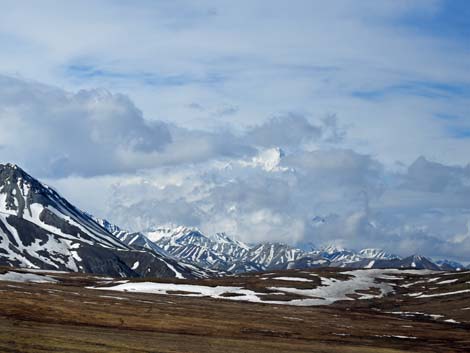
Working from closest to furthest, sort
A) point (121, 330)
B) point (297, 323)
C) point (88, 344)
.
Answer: point (88, 344), point (121, 330), point (297, 323)

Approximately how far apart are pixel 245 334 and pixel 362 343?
49.1ft

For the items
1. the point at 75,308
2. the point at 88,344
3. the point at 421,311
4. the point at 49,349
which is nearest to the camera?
the point at 49,349

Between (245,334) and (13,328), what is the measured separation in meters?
32.1

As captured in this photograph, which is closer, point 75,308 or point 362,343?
point 362,343

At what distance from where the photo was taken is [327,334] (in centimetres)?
10275

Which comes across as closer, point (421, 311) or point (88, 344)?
point (88, 344)

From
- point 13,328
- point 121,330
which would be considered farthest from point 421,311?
point 13,328

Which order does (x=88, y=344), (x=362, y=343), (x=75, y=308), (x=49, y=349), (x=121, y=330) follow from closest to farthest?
(x=49, y=349)
(x=88, y=344)
(x=121, y=330)
(x=362, y=343)
(x=75, y=308)

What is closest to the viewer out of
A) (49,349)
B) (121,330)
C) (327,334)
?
(49,349)

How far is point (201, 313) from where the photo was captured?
414 ft

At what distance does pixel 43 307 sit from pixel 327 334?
4059cm

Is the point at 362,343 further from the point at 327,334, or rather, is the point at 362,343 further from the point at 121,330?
the point at 121,330

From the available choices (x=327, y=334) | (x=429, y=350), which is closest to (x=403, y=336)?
(x=327, y=334)

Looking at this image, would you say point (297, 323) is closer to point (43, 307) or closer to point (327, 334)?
point (327, 334)
